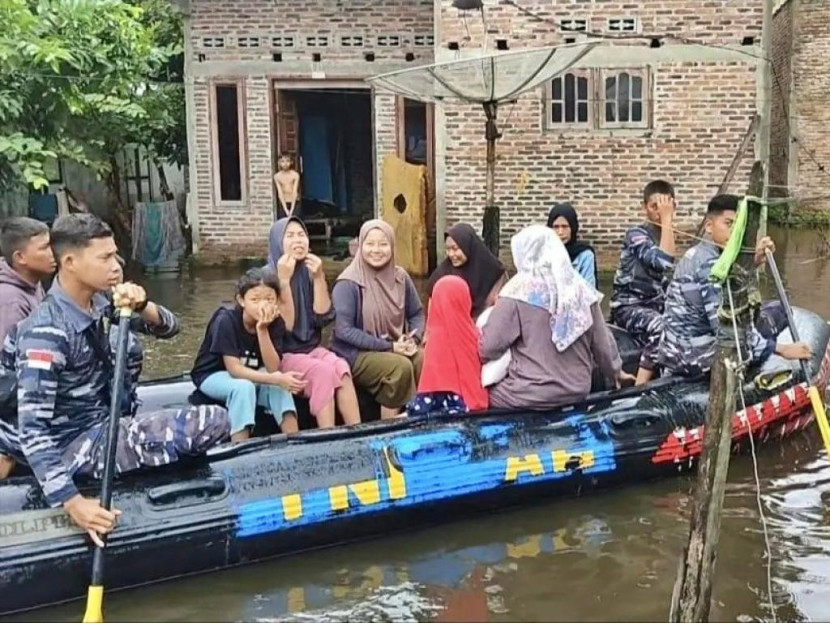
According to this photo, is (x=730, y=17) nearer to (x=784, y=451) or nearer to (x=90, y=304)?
(x=784, y=451)

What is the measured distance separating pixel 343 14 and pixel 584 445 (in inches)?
341

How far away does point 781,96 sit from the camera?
17328mm

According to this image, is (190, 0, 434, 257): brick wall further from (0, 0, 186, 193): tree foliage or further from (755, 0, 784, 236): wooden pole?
(755, 0, 784, 236): wooden pole

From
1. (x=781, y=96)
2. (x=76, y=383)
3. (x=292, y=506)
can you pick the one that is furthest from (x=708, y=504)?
(x=781, y=96)

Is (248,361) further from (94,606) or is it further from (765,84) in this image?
(765,84)

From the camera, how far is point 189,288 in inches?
476

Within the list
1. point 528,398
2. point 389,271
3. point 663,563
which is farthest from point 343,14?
point 663,563

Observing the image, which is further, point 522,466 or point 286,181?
point 286,181

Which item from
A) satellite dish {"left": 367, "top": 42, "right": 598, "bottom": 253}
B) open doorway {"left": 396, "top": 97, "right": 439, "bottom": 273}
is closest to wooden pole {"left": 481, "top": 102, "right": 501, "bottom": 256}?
satellite dish {"left": 367, "top": 42, "right": 598, "bottom": 253}

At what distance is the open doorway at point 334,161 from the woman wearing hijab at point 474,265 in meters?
8.04

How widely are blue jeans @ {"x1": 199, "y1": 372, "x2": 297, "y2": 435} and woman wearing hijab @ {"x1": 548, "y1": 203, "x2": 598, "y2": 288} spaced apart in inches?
87.7

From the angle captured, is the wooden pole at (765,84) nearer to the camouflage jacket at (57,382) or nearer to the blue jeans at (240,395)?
the blue jeans at (240,395)

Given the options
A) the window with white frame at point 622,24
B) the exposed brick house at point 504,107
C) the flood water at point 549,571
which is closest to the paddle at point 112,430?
the flood water at point 549,571

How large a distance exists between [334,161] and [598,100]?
4738 millimetres
